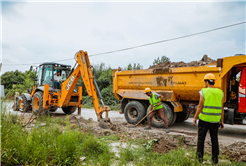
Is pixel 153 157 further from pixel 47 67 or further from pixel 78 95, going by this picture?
pixel 47 67

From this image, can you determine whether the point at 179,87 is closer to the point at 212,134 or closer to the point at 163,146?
the point at 163,146

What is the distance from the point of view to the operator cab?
29.2 ft

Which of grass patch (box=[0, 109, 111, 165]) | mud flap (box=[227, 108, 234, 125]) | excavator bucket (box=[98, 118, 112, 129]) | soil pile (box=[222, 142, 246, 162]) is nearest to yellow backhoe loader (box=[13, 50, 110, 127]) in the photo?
excavator bucket (box=[98, 118, 112, 129])

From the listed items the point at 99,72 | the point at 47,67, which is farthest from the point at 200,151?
the point at 99,72

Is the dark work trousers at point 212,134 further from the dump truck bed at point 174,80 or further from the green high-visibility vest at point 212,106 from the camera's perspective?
the dump truck bed at point 174,80

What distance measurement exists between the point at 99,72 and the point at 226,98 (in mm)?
13179

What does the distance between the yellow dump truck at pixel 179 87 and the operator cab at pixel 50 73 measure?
2791 millimetres

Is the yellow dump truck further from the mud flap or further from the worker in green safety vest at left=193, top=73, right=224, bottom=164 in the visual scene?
the worker in green safety vest at left=193, top=73, right=224, bottom=164

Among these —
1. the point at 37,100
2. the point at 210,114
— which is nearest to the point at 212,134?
the point at 210,114

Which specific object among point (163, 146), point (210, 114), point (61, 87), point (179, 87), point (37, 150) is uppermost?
point (179, 87)

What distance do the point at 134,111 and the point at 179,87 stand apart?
6.86 ft

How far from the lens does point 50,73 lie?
352 inches

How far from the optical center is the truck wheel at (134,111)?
7407 millimetres

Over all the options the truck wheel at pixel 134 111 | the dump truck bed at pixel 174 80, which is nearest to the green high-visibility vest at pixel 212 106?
the dump truck bed at pixel 174 80
